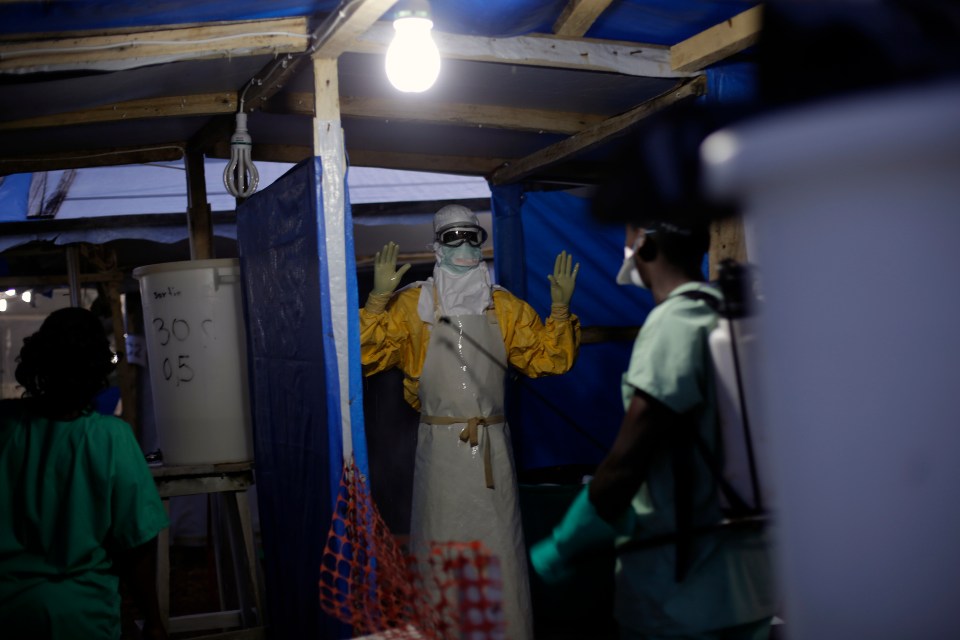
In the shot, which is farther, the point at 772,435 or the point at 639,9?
the point at 639,9

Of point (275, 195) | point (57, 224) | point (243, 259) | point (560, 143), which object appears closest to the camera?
point (275, 195)

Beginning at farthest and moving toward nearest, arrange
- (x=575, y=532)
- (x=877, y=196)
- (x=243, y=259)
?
(x=243, y=259) < (x=575, y=532) < (x=877, y=196)

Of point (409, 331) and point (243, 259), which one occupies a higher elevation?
point (243, 259)

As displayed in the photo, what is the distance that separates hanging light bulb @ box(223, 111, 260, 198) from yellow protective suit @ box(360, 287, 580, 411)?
807 millimetres

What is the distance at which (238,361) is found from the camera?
14.3 ft

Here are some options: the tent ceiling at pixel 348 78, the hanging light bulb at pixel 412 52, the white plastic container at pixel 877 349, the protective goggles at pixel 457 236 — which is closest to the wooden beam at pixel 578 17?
the tent ceiling at pixel 348 78

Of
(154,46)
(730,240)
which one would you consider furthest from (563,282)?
(154,46)

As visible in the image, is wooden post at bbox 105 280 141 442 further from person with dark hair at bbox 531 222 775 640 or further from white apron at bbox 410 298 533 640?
person with dark hair at bbox 531 222 775 640

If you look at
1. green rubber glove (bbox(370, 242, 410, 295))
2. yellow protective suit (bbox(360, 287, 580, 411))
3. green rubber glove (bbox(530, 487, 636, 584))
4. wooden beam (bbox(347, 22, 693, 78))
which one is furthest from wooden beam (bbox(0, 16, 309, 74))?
green rubber glove (bbox(530, 487, 636, 584))

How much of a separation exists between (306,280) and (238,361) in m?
1.19

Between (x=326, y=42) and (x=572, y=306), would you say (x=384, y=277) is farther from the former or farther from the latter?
(x=572, y=306)

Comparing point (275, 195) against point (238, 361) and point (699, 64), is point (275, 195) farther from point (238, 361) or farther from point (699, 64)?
point (699, 64)

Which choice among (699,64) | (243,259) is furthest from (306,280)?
(699,64)

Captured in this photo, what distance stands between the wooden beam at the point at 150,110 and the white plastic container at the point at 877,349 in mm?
3822
